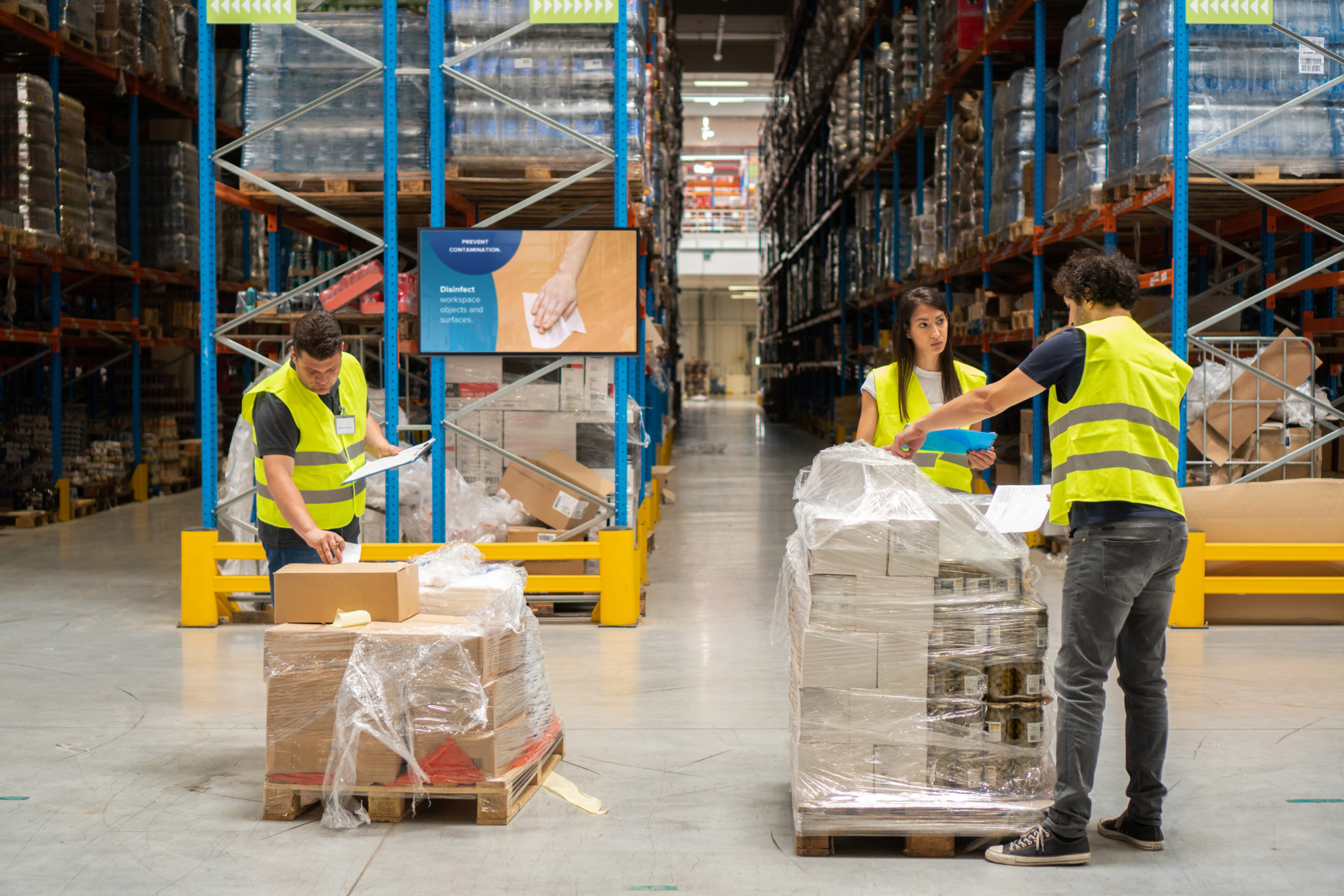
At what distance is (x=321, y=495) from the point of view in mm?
4344

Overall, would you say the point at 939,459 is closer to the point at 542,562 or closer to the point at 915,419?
the point at 915,419

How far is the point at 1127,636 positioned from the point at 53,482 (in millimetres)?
10514

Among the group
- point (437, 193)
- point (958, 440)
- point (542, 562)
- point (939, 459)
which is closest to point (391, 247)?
point (437, 193)

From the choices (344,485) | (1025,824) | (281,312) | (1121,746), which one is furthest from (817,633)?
(281,312)

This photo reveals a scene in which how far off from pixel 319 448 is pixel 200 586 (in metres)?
2.62

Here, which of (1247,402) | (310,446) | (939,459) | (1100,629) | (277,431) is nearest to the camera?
(1100,629)

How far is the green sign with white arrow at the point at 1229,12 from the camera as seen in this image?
248 inches

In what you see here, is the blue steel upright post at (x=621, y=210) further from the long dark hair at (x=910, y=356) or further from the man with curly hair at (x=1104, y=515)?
the man with curly hair at (x=1104, y=515)

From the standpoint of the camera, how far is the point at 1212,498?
6379mm

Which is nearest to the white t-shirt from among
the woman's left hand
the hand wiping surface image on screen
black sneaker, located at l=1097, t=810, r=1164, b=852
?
the woman's left hand

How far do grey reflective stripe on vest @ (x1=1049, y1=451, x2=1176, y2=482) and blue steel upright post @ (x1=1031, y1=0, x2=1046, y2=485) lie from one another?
5.57 metres

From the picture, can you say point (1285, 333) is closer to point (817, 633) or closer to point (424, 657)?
point (817, 633)

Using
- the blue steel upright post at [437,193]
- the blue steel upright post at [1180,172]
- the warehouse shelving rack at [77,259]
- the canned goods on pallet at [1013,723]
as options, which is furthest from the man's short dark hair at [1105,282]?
the warehouse shelving rack at [77,259]

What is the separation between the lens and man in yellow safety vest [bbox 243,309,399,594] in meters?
4.02
